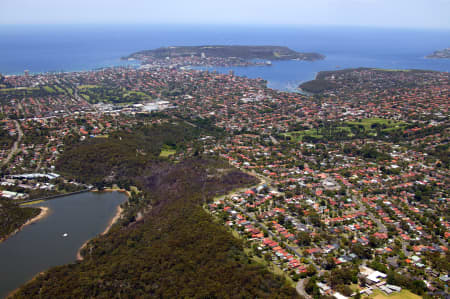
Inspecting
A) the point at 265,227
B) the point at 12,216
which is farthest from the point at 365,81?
the point at 12,216

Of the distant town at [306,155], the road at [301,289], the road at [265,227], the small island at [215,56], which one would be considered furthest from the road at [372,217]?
the small island at [215,56]

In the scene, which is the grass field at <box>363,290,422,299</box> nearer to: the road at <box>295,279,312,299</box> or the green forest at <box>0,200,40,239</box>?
the road at <box>295,279,312,299</box>

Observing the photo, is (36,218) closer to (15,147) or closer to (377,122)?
(15,147)

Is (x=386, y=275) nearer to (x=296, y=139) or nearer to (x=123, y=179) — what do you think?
(x=123, y=179)

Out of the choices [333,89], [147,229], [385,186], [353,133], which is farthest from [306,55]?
[147,229]

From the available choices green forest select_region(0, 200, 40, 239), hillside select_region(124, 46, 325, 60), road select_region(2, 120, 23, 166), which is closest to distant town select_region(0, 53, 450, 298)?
road select_region(2, 120, 23, 166)

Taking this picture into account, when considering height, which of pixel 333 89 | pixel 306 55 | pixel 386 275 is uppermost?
pixel 306 55
